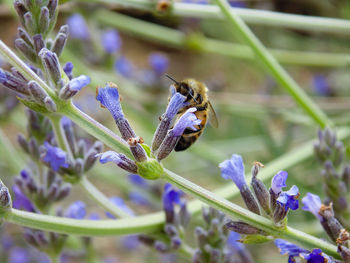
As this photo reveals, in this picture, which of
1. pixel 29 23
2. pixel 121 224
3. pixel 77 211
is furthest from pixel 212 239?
pixel 29 23

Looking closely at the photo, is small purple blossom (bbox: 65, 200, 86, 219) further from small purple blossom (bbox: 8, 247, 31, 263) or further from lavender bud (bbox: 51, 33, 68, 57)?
small purple blossom (bbox: 8, 247, 31, 263)

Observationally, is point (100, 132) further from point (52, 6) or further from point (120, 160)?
point (52, 6)

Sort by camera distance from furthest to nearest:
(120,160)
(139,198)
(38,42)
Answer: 1. (139,198)
2. (38,42)
3. (120,160)

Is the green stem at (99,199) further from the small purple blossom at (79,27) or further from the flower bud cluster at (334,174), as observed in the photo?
the small purple blossom at (79,27)

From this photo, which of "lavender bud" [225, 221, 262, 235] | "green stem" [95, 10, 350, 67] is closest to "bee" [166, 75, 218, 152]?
"lavender bud" [225, 221, 262, 235]

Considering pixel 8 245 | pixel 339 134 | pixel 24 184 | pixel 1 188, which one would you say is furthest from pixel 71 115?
pixel 8 245

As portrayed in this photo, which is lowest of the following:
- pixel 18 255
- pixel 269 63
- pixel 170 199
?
pixel 18 255

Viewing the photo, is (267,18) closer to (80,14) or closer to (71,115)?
(71,115)
